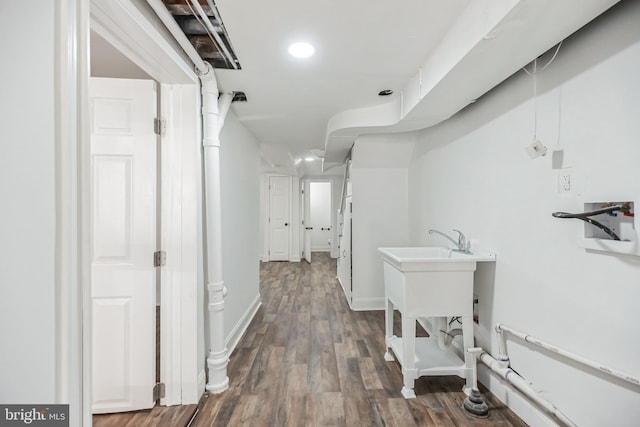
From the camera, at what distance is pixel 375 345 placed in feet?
8.52

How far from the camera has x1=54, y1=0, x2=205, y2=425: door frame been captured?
75 cm

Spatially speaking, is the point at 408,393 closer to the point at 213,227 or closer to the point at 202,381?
the point at 202,381

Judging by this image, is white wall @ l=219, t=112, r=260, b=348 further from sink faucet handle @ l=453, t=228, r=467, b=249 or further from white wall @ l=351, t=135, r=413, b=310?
sink faucet handle @ l=453, t=228, r=467, b=249

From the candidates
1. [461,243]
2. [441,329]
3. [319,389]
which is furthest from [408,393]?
[461,243]

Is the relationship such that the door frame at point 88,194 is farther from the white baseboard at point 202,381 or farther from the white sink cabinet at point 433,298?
the white sink cabinet at point 433,298

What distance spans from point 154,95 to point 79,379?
1.51 meters

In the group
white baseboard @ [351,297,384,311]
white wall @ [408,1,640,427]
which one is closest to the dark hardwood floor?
white baseboard @ [351,297,384,311]

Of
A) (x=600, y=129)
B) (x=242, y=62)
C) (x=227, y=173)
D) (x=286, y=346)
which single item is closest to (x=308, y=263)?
(x=286, y=346)

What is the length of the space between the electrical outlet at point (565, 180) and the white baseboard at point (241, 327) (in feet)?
8.16

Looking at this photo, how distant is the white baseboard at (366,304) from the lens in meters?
3.53

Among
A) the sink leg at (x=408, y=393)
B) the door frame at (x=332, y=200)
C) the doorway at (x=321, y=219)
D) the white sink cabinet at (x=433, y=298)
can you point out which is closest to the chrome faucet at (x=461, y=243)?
the white sink cabinet at (x=433, y=298)

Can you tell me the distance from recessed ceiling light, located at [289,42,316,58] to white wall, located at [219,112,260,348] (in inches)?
36.0

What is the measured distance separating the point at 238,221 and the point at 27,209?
6.64ft

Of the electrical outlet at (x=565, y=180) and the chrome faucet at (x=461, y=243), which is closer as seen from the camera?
the electrical outlet at (x=565, y=180)
